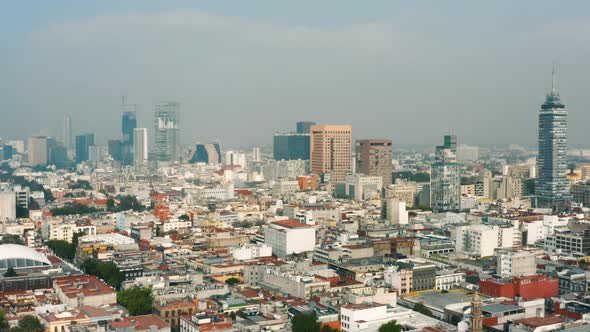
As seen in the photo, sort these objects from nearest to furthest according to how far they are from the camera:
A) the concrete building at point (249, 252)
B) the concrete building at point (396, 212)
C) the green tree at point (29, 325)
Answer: the green tree at point (29, 325) → the concrete building at point (249, 252) → the concrete building at point (396, 212)

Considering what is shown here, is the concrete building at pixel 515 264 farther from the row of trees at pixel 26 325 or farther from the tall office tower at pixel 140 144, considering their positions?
the tall office tower at pixel 140 144

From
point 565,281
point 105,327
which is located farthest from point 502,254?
point 105,327

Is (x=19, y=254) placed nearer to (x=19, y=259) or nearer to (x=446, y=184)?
(x=19, y=259)

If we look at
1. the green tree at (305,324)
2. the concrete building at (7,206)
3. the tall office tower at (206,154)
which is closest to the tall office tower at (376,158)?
the concrete building at (7,206)

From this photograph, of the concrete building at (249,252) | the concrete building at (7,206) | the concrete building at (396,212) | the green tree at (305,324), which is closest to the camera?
the green tree at (305,324)

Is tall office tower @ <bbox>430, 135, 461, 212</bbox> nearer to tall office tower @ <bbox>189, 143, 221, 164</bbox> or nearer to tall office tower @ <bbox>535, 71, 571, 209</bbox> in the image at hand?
tall office tower @ <bbox>535, 71, 571, 209</bbox>

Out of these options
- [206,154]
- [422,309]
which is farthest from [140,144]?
[422,309]
